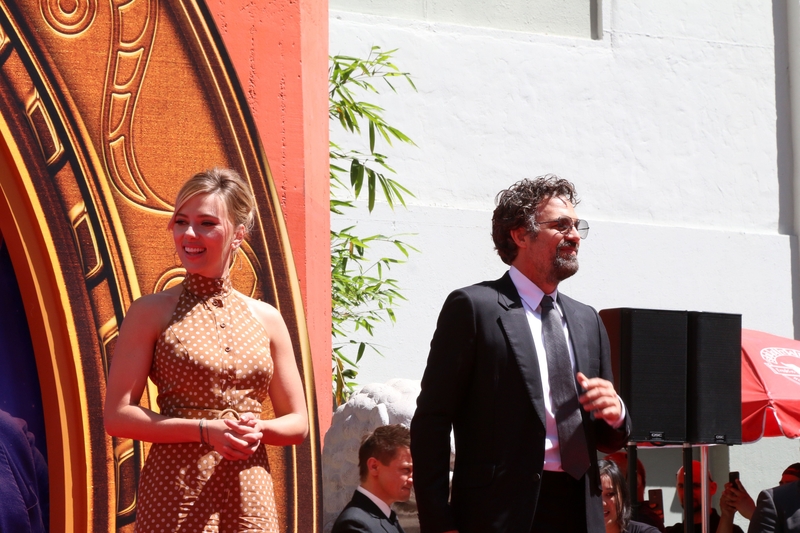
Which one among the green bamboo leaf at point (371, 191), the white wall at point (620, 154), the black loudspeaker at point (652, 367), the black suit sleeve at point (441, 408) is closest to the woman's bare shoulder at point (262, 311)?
the black suit sleeve at point (441, 408)

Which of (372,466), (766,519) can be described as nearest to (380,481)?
(372,466)

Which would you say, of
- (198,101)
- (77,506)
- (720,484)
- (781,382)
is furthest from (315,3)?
(720,484)

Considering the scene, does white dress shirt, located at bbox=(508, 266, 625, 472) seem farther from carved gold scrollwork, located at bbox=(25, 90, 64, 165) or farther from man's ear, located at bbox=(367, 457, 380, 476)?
carved gold scrollwork, located at bbox=(25, 90, 64, 165)

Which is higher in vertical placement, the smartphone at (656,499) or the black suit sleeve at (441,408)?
the black suit sleeve at (441,408)

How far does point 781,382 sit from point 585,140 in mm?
3854

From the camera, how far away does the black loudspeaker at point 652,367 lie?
17.7 ft

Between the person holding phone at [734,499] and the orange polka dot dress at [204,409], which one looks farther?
the person holding phone at [734,499]

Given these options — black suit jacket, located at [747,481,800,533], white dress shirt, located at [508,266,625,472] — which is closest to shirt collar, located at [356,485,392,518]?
white dress shirt, located at [508,266,625,472]

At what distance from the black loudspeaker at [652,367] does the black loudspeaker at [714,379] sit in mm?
61

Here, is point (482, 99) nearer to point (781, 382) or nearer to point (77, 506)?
point (781, 382)

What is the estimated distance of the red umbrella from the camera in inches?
270

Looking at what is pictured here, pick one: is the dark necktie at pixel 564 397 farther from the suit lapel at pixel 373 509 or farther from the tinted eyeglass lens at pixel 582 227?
the suit lapel at pixel 373 509

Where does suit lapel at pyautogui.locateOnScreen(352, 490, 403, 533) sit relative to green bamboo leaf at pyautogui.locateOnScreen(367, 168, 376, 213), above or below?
below

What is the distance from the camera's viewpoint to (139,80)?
388 centimetres
